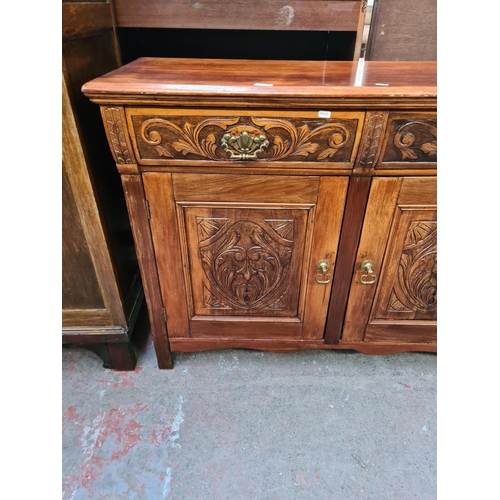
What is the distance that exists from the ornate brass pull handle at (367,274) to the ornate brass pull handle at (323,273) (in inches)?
3.2

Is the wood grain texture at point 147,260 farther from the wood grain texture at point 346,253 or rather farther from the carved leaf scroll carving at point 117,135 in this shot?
the wood grain texture at point 346,253

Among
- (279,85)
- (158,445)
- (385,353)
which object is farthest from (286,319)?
(279,85)

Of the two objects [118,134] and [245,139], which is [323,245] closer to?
[245,139]

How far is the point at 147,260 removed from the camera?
33.8 inches

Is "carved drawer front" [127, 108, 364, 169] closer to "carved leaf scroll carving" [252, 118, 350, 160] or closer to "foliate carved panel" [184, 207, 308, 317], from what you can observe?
"carved leaf scroll carving" [252, 118, 350, 160]

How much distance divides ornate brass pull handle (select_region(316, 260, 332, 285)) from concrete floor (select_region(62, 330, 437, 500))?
335mm

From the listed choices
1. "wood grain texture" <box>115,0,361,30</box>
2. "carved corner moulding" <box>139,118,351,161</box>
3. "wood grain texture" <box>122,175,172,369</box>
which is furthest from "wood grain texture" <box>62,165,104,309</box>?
"wood grain texture" <box>115,0,361,30</box>

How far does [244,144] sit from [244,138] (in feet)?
0.04

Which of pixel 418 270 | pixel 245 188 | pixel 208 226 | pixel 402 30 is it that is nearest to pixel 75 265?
pixel 208 226

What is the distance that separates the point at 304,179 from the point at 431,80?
31 centimetres

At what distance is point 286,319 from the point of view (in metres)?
0.96

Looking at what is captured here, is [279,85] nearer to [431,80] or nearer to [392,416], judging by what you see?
[431,80]

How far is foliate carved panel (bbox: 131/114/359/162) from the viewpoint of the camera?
679 millimetres

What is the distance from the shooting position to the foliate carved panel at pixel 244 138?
0.68 meters
